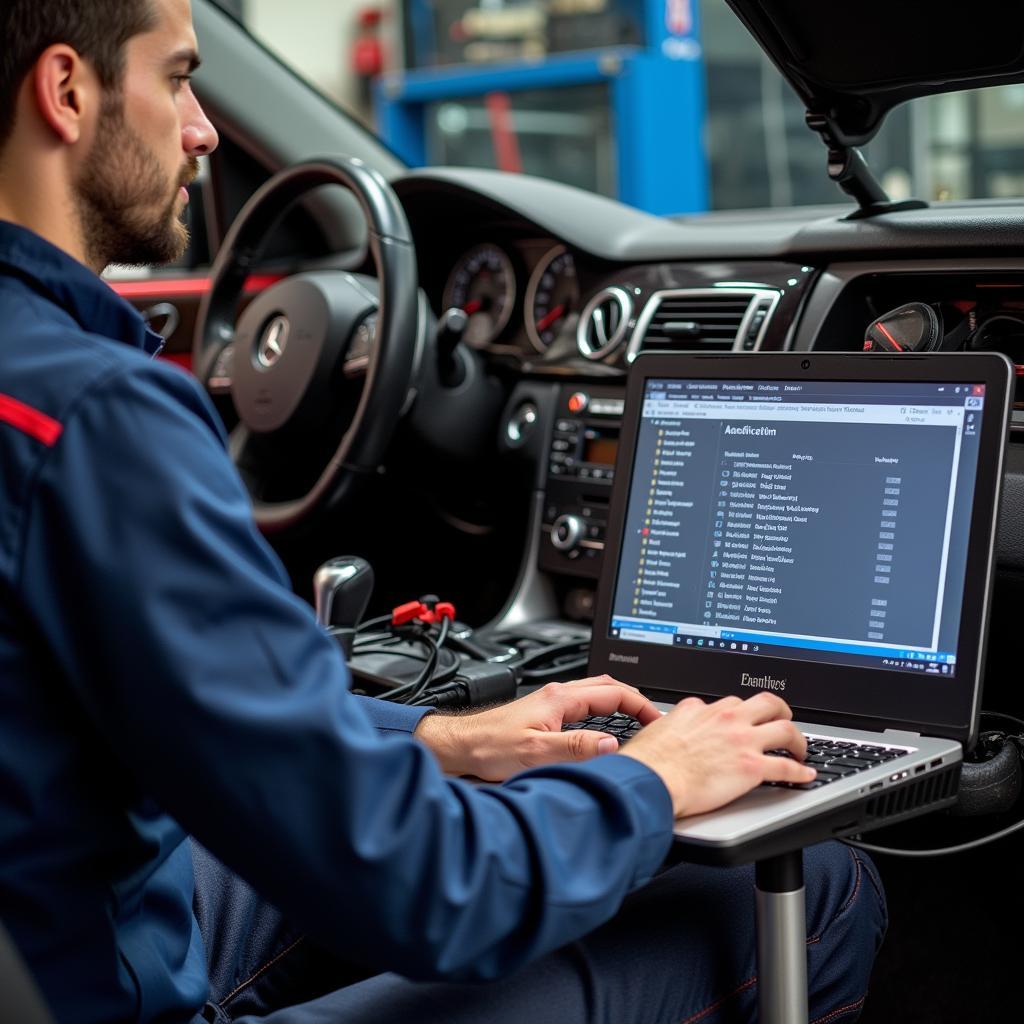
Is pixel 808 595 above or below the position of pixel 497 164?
below

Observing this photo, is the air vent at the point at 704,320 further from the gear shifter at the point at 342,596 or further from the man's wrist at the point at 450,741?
the man's wrist at the point at 450,741

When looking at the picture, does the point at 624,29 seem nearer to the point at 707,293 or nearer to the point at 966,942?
the point at 707,293

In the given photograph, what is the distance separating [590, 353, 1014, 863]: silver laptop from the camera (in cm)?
106

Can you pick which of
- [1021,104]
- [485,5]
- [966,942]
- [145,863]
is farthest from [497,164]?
[145,863]

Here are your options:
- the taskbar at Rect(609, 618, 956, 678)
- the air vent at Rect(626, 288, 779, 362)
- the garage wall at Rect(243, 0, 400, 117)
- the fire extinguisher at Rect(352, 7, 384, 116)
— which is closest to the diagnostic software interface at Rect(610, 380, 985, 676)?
the taskbar at Rect(609, 618, 956, 678)

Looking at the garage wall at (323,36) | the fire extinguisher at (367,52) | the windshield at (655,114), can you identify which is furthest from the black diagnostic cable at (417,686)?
the fire extinguisher at (367,52)

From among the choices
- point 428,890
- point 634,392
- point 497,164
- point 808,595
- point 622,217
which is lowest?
point 428,890

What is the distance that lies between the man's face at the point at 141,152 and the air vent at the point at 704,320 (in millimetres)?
828

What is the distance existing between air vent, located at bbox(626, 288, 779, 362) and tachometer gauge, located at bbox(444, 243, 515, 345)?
318 millimetres

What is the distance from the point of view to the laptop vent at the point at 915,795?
913 millimetres

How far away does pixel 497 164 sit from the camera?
5508 millimetres

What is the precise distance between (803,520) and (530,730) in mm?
302

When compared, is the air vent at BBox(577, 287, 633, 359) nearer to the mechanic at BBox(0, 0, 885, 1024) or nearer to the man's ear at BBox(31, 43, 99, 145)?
the mechanic at BBox(0, 0, 885, 1024)

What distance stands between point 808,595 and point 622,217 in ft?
2.97
